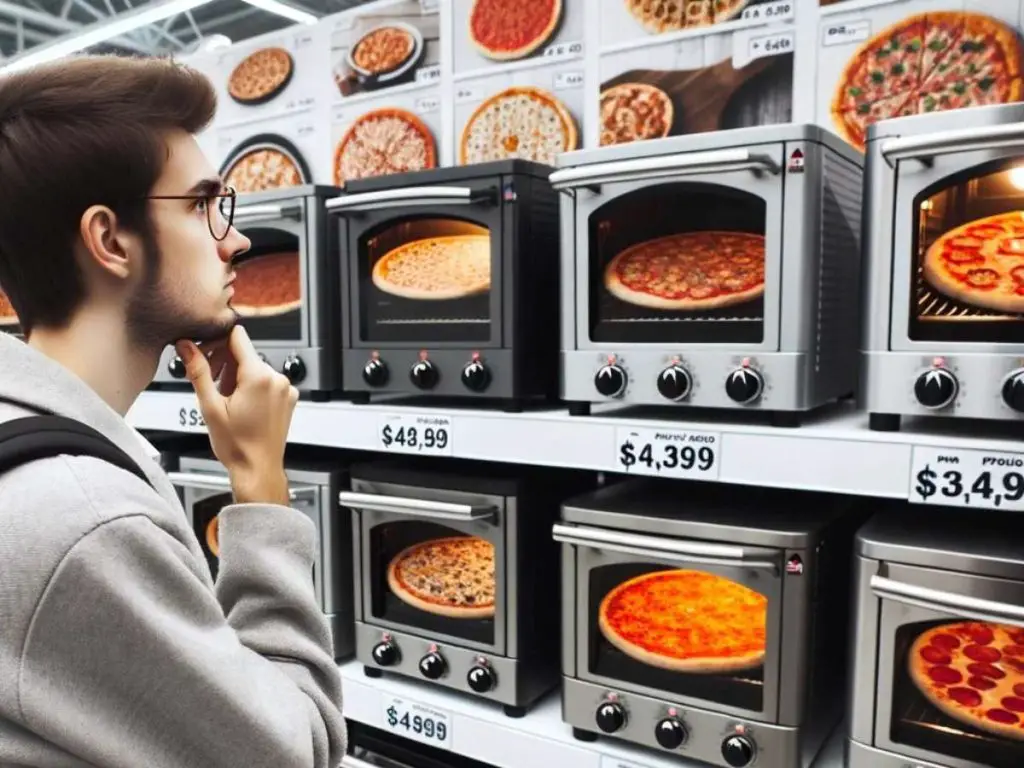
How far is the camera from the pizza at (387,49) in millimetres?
2043

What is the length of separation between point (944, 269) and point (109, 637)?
0.95 m

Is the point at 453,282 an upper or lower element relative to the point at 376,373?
upper

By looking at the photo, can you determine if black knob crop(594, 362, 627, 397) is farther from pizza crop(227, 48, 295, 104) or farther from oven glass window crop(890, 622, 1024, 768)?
pizza crop(227, 48, 295, 104)

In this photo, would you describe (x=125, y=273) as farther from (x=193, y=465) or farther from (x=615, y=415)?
(x=193, y=465)

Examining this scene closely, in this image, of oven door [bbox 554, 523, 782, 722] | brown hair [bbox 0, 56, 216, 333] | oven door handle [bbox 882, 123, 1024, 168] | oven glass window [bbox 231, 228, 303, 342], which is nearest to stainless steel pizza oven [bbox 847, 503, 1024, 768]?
oven door [bbox 554, 523, 782, 722]

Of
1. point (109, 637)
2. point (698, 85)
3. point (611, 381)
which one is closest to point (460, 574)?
point (611, 381)

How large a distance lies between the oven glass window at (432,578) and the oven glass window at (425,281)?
348mm

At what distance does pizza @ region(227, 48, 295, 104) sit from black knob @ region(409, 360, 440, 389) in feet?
4.32

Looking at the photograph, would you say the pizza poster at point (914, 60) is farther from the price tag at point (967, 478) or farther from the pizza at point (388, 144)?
the pizza at point (388, 144)

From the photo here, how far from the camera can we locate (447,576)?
4.61 ft

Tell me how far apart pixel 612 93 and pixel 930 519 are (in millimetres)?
1101

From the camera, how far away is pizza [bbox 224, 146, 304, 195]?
2275 mm

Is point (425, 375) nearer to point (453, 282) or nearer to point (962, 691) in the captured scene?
point (453, 282)

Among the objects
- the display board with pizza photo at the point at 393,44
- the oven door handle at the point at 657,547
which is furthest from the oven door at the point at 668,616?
the display board with pizza photo at the point at 393,44
